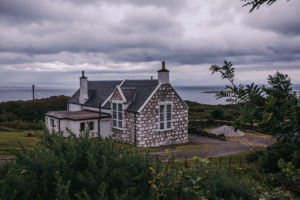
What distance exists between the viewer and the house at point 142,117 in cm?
2320

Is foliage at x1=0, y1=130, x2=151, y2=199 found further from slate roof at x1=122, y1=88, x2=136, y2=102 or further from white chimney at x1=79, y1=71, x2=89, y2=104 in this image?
white chimney at x1=79, y1=71, x2=89, y2=104

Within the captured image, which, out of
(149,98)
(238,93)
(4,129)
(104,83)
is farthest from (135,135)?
(238,93)

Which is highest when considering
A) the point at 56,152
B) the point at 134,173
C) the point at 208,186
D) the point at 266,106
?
the point at 266,106

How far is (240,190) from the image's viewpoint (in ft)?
19.4

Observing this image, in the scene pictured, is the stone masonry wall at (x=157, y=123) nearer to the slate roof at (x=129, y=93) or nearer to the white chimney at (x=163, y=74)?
the white chimney at (x=163, y=74)

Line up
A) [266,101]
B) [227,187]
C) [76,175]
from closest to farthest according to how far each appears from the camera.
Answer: [266,101] → [76,175] → [227,187]

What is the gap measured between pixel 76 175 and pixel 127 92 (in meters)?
21.7

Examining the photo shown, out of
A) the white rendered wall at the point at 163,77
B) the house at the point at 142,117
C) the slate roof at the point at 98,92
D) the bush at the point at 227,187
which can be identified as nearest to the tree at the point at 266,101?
the bush at the point at 227,187

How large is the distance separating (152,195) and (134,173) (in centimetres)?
70

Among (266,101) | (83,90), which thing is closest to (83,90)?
(83,90)

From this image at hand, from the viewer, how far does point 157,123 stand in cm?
2384

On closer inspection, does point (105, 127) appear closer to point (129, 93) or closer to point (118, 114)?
point (118, 114)

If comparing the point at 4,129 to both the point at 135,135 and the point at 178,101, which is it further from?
the point at 178,101

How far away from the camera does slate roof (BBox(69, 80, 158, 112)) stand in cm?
2417
